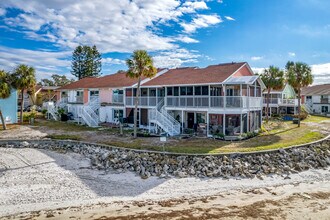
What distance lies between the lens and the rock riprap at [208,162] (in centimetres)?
1568

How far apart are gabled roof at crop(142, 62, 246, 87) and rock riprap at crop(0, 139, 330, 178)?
8.07 meters

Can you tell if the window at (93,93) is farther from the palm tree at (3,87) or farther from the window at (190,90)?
the window at (190,90)

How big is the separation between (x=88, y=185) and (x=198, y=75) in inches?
660

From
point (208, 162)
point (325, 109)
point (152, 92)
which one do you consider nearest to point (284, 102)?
point (325, 109)

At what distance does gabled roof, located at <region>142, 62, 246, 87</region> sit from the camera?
23.9 metres

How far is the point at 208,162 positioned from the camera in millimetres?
16391

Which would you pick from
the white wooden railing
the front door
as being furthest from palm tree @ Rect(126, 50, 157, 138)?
the front door

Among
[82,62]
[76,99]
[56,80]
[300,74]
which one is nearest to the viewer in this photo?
[300,74]

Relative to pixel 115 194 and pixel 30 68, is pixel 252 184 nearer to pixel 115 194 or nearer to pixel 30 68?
pixel 115 194

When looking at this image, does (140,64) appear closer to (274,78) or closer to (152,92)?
(152,92)

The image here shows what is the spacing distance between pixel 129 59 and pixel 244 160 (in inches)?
474

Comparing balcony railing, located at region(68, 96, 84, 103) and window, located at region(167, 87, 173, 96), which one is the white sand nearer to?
window, located at region(167, 87, 173, 96)

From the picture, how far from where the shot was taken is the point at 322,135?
77.5ft

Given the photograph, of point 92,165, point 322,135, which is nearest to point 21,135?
point 92,165
